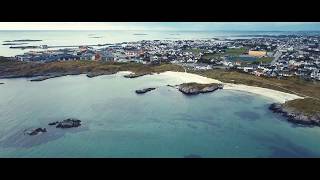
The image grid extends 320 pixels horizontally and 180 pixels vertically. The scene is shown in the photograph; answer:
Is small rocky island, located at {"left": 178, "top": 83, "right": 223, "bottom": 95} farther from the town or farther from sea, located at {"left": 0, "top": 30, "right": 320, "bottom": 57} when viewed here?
sea, located at {"left": 0, "top": 30, "right": 320, "bottom": 57}

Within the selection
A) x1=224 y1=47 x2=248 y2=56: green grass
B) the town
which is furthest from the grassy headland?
x1=224 y1=47 x2=248 y2=56: green grass

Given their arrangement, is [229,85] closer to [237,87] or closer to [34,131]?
[237,87]

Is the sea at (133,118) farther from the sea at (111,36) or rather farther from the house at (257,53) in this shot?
the house at (257,53)

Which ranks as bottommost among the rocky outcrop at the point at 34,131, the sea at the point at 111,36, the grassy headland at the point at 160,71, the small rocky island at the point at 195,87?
the rocky outcrop at the point at 34,131

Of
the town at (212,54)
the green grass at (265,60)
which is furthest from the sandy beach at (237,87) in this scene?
the green grass at (265,60)

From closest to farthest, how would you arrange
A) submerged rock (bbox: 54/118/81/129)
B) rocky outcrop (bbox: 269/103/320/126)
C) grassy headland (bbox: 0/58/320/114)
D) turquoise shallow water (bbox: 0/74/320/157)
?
turquoise shallow water (bbox: 0/74/320/157) → submerged rock (bbox: 54/118/81/129) → grassy headland (bbox: 0/58/320/114) → rocky outcrop (bbox: 269/103/320/126)

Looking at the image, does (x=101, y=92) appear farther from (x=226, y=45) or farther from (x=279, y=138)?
(x=279, y=138)

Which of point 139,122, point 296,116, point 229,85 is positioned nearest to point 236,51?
point 229,85
